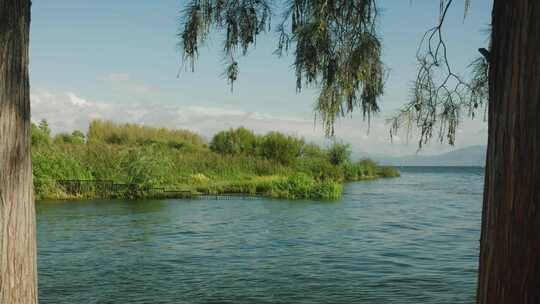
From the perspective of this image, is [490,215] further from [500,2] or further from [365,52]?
[365,52]

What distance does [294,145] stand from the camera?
35.6 metres

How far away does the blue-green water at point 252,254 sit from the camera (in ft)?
27.2

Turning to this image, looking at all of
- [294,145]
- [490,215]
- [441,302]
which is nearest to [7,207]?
[490,215]

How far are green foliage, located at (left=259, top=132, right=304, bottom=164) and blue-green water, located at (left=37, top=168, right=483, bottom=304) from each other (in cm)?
1574

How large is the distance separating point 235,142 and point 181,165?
26.3ft

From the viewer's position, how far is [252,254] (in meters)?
11.2

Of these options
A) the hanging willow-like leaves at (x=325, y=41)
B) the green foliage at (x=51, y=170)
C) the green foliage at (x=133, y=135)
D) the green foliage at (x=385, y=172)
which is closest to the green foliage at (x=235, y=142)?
the green foliage at (x=133, y=135)

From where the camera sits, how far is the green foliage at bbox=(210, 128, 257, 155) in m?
35.5

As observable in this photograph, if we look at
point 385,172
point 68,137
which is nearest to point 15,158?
point 68,137

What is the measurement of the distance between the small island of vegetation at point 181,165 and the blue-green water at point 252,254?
304cm

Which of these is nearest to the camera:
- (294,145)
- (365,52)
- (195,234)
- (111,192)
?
(365,52)

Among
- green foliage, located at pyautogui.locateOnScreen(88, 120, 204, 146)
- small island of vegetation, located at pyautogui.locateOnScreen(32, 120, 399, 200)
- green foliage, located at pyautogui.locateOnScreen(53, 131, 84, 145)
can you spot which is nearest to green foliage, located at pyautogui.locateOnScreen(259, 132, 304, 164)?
small island of vegetation, located at pyautogui.locateOnScreen(32, 120, 399, 200)

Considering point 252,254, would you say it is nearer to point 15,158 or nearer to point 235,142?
point 15,158

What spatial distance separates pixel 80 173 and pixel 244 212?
848 cm
